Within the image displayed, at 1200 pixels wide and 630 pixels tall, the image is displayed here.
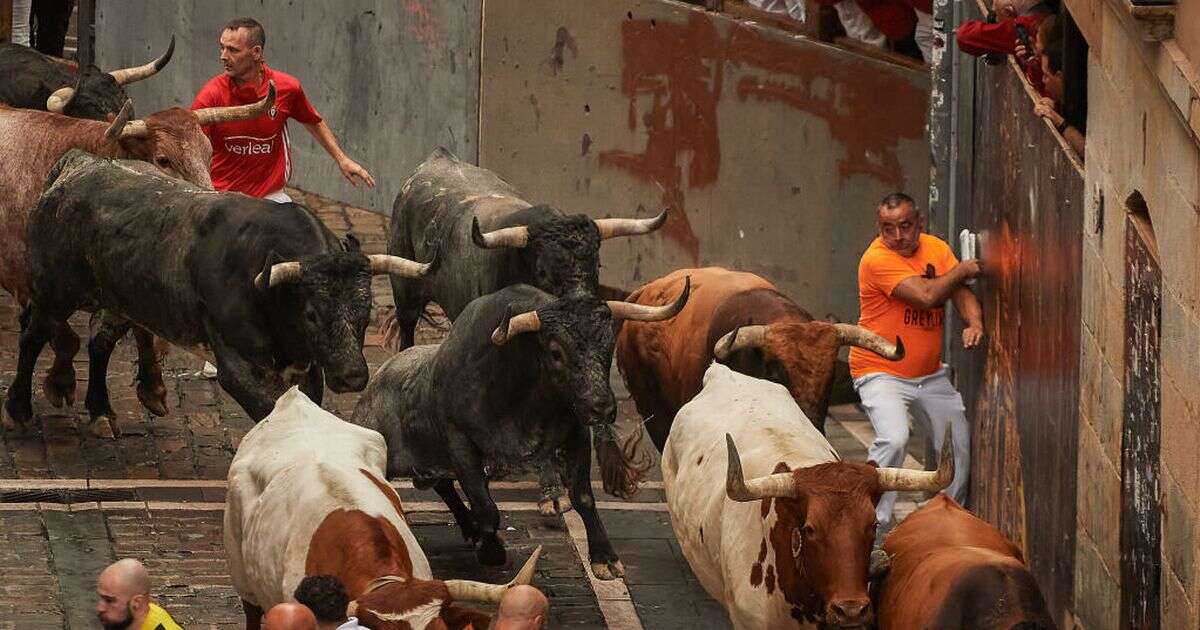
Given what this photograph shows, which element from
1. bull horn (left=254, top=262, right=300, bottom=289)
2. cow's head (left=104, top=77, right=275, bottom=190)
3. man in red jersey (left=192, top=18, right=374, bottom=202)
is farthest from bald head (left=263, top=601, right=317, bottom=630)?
man in red jersey (left=192, top=18, right=374, bottom=202)

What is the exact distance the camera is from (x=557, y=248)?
13320mm

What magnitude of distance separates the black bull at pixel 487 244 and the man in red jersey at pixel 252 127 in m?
0.46

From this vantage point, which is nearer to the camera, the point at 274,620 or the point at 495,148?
the point at 274,620

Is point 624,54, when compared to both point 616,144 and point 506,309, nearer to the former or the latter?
point 616,144

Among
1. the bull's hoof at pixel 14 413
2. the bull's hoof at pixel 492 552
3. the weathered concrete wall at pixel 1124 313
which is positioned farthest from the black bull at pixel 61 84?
the weathered concrete wall at pixel 1124 313

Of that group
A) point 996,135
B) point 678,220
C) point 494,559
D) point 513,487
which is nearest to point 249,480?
point 494,559

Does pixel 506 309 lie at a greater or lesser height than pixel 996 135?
lesser

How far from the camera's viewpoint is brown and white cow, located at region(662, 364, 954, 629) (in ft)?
30.4

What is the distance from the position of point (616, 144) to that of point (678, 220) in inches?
32.0

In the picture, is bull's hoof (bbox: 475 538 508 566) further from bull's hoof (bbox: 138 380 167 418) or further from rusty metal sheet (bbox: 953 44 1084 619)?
bull's hoof (bbox: 138 380 167 418)

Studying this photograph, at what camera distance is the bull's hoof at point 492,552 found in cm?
1208

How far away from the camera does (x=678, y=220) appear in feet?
58.9

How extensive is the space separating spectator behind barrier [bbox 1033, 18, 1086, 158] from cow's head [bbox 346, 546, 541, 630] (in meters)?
4.01

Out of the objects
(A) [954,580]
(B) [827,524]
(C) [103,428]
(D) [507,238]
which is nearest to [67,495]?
(C) [103,428]
